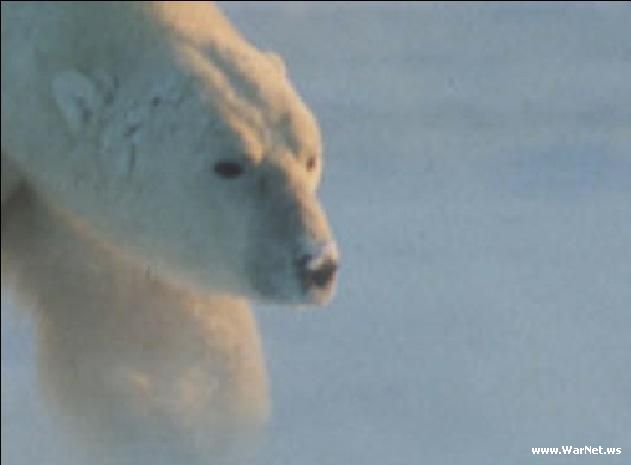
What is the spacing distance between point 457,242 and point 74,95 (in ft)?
5.54

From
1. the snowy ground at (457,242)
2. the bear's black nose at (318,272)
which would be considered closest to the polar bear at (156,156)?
the bear's black nose at (318,272)

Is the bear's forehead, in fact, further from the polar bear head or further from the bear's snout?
the bear's snout

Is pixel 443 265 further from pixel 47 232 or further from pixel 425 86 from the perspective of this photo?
pixel 425 86

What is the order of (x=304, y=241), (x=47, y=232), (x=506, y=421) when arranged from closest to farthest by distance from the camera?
1. (x=304, y=241)
2. (x=47, y=232)
3. (x=506, y=421)

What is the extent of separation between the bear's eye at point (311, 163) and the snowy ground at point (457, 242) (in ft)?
1.92

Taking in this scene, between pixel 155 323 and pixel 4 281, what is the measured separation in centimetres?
29

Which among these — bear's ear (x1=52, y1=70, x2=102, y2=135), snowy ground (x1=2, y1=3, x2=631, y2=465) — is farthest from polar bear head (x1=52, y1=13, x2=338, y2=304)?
snowy ground (x1=2, y1=3, x2=631, y2=465)

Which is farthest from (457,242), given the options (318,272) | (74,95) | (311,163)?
(74,95)

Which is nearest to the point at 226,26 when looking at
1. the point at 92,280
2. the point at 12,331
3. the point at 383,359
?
the point at 92,280

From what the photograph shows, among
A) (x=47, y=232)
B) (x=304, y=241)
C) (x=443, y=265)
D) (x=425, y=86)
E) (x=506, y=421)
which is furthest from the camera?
(x=425, y=86)

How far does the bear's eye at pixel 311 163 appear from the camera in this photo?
242 centimetres

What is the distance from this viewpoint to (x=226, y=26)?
2.48m

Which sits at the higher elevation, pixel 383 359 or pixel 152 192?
pixel 152 192

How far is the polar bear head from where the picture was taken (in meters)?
2.29
